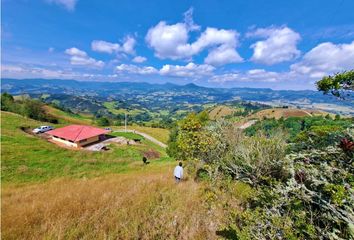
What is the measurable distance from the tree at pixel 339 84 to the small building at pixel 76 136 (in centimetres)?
4154

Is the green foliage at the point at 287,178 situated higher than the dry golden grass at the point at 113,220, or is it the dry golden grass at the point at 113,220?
the green foliage at the point at 287,178

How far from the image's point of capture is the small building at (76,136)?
40.4 meters

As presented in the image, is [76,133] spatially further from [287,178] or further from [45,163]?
[287,178]

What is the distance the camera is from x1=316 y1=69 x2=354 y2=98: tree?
441cm

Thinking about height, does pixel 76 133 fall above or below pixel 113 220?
below

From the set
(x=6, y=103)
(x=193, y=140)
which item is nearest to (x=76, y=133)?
(x=193, y=140)

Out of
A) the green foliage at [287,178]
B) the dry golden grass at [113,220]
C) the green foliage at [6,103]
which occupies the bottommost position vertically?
the green foliage at [6,103]

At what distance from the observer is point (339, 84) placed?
4547mm

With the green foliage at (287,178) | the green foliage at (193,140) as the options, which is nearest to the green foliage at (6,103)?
the green foliage at (193,140)

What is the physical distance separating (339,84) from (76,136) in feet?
142

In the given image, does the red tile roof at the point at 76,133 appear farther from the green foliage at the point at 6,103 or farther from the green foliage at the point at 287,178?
the green foliage at the point at 6,103

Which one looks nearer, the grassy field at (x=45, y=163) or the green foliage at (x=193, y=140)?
the green foliage at (x=193, y=140)

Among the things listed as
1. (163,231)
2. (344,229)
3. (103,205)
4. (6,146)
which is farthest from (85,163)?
(344,229)

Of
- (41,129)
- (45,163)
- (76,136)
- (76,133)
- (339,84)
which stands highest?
(339,84)
